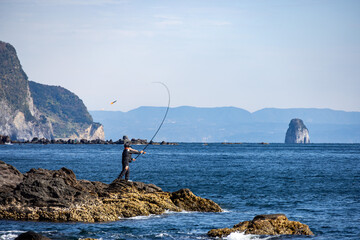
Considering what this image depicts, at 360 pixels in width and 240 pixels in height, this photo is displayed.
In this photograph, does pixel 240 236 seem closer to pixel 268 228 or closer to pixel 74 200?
pixel 268 228

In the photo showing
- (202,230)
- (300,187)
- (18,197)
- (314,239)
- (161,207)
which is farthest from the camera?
(300,187)

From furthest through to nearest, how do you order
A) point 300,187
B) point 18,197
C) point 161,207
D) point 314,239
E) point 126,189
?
point 300,187, point 126,189, point 161,207, point 18,197, point 314,239

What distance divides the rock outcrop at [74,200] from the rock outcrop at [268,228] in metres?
4.95

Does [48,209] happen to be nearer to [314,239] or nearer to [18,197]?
[18,197]

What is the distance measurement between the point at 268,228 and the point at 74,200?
7.90 meters

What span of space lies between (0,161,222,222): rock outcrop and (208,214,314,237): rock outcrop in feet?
16.3

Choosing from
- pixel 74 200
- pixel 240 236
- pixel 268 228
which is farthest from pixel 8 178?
pixel 268 228

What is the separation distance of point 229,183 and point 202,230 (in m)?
21.3

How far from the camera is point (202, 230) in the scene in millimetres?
19656

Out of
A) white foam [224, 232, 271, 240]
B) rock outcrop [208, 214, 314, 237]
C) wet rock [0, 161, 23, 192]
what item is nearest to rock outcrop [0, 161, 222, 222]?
wet rock [0, 161, 23, 192]

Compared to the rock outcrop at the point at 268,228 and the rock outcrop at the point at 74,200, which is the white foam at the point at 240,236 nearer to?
the rock outcrop at the point at 268,228

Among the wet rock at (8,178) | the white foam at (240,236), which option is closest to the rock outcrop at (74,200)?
the wet rock at (8,178)

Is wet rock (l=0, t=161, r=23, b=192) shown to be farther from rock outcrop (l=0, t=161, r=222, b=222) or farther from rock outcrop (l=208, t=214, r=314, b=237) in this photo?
rock outcrop (l=208, t=214, r=314, b=237)

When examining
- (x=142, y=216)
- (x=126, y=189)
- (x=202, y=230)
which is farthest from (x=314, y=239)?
(x=126, y=189)
